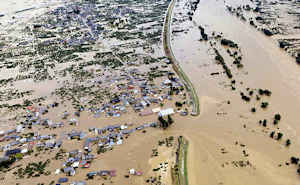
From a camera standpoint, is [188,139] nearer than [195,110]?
Yes

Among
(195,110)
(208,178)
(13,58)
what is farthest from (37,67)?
(208,178)

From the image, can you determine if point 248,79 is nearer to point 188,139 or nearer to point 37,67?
point 188,139

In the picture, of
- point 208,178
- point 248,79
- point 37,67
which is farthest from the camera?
point 37,67

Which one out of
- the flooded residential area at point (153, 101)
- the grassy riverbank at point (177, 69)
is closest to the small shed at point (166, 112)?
the flooded residential area at point (153, 101)

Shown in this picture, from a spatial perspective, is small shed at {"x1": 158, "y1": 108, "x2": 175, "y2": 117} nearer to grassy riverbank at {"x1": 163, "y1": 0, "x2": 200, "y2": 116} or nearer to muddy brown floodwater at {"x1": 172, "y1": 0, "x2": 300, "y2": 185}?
muddy brown floodwater at {"x1": 172, "y1": 0, "x2": 300, "y2": 185}

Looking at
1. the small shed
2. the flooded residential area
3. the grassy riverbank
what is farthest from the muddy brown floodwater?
the small shed

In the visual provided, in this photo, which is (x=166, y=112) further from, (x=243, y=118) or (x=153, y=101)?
(x=243, y=118)

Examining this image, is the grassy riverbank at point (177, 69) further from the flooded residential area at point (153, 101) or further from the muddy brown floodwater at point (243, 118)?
the muddy brown floodwater at point (243, 118)
